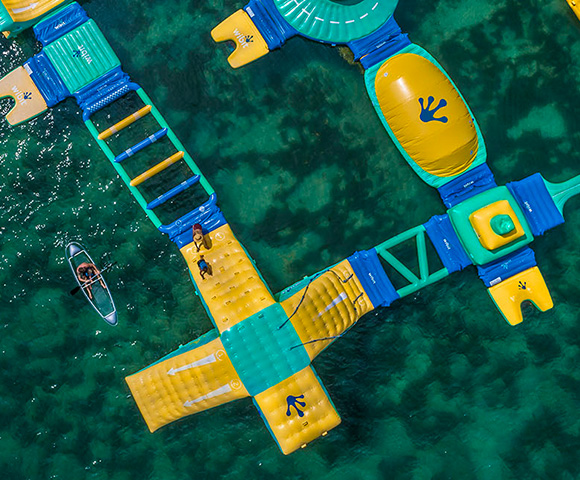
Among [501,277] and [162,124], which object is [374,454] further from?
[162,124]

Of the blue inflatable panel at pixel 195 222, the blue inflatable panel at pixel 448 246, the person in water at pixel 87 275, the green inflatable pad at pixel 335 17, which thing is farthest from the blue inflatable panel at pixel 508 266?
the person in water at pixel 87 275

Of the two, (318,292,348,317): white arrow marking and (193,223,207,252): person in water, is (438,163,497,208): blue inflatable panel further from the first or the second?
(193,223,207,252): person in water

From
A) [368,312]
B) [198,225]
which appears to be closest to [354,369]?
[368,312]

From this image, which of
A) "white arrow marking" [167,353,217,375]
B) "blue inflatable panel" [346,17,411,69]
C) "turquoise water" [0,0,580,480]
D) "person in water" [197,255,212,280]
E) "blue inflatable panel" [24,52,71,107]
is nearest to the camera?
"white arrow marking" [167,353,217,375]

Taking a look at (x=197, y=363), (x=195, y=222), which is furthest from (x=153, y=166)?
(x=197, y=363)

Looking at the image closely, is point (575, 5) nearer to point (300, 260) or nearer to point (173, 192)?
point (300, 260)

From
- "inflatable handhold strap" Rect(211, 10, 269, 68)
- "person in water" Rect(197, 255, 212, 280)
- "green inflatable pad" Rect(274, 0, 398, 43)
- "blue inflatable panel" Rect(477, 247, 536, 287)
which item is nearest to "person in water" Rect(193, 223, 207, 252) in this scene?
"person in water" Rect(197, 255, 212, 280)

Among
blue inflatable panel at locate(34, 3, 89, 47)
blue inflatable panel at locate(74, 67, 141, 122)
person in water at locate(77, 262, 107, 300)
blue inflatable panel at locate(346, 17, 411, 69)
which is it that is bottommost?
person in water at locate(77, 262, 107, 300)
